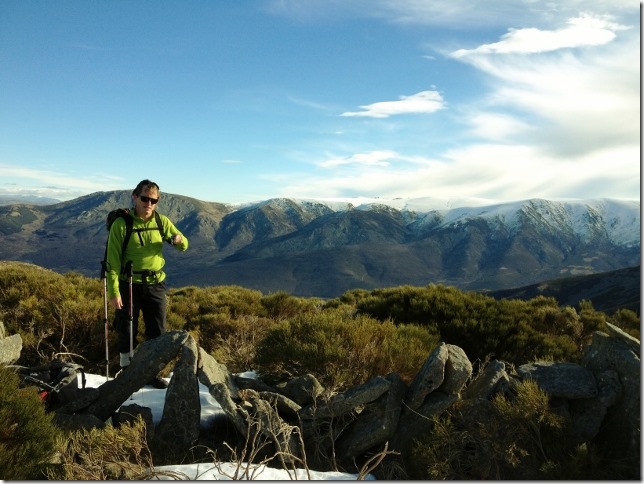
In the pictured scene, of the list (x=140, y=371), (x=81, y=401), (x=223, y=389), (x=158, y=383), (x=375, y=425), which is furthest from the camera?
(x=158, y=383)

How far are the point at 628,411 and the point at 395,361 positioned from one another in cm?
318

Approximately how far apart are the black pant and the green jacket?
15 centimetres

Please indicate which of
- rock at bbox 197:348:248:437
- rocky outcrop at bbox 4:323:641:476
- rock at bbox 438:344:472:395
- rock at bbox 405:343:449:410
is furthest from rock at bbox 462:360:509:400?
rock at bbox 197:348:248:437

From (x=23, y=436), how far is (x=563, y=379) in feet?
17.6

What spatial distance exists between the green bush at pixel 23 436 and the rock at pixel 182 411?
1.15m

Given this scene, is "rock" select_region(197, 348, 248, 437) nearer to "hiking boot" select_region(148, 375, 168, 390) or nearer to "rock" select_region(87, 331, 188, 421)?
"rock" select_region(87, 331, 188, 421)

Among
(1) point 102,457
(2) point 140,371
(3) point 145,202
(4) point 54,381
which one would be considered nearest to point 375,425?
(1) point 102,457

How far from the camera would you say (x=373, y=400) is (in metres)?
5.64

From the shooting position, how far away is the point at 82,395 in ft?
19.5

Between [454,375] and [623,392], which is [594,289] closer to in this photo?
[623,392]

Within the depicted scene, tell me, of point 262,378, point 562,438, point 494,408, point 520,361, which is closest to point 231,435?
point 262,378

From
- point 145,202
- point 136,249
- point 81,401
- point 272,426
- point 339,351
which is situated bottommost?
point 81,401

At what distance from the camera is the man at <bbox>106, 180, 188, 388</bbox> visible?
688 cm

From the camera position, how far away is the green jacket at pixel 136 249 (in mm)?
6848
